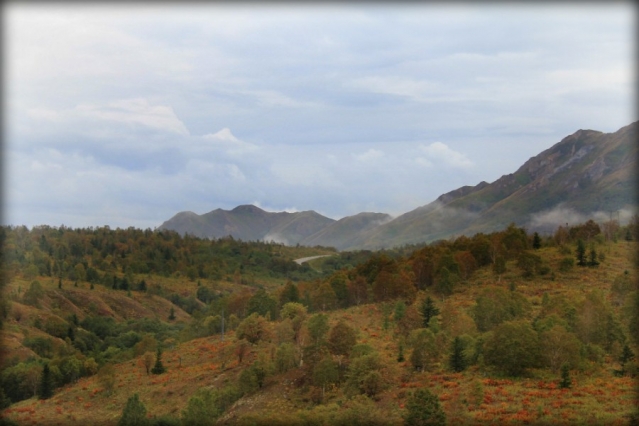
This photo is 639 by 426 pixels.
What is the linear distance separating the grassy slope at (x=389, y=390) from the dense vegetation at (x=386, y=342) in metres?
0.22

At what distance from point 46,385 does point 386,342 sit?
110 ft

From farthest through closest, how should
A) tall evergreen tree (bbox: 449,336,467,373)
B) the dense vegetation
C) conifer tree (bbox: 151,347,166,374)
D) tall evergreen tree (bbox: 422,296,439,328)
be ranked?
1. conifer tree (bbox: 151,347,166,374)
2. tall evergreen tree (bbox: 422,296,439,328)
3. tall evergreen tree (bbox: 449,336,467,373)
4. the dense vegetation

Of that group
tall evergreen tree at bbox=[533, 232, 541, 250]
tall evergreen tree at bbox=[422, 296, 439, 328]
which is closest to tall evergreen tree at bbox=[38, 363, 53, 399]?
tall evergreen tree at bbox=[422, 296, 439, 328]

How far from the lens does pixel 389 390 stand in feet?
125

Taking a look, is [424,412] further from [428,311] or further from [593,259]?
[593,259]

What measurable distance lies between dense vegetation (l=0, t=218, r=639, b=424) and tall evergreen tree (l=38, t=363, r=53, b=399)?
11cm

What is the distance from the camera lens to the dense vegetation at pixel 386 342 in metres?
36.9

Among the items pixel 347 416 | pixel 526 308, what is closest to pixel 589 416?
pixel 347 416

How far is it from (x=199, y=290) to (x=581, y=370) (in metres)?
125

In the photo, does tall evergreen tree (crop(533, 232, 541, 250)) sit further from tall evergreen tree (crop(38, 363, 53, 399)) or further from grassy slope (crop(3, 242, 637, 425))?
tall evergreen tree (crop(38, 363, 53, 399))

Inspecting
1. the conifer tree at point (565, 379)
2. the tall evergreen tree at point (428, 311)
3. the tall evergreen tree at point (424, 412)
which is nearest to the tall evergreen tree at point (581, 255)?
the tall evergreen tree at point (428, 311)

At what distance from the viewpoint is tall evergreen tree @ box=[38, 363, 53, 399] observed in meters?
55.5

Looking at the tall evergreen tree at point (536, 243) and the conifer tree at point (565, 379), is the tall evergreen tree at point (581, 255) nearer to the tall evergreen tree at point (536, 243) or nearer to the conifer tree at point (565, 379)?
the tall evergreen tree at point (536, 243)

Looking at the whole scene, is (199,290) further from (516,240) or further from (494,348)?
(494,348)
